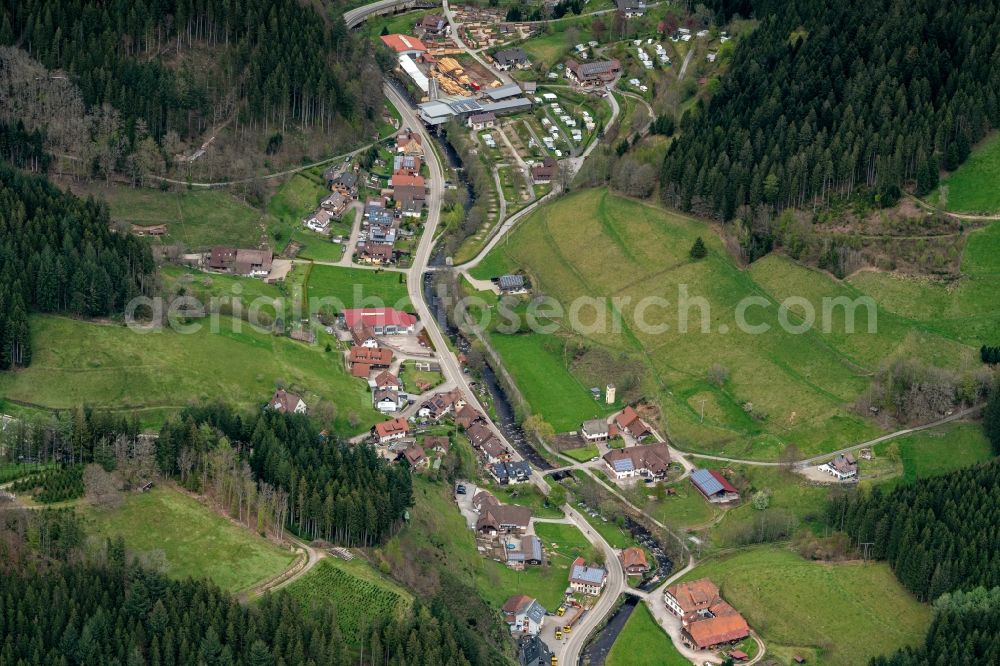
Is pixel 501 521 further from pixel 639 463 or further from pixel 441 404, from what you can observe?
pixel 441 404

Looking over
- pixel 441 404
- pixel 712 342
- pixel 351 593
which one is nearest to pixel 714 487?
pixel 712 342

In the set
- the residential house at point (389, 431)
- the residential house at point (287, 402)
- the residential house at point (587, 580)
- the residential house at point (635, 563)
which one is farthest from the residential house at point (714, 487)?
the residential house at point (287, 402)

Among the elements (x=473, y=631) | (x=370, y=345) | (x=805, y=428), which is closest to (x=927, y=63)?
(x=805, y=428)

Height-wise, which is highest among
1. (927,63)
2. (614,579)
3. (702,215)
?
(927,63)

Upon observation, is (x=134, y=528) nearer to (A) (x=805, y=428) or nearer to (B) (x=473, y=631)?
(B) (x=473, y=631)

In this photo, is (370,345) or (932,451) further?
(370,345)

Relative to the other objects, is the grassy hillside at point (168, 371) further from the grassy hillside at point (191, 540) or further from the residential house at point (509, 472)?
the grassy hillside at point (191, 540)
